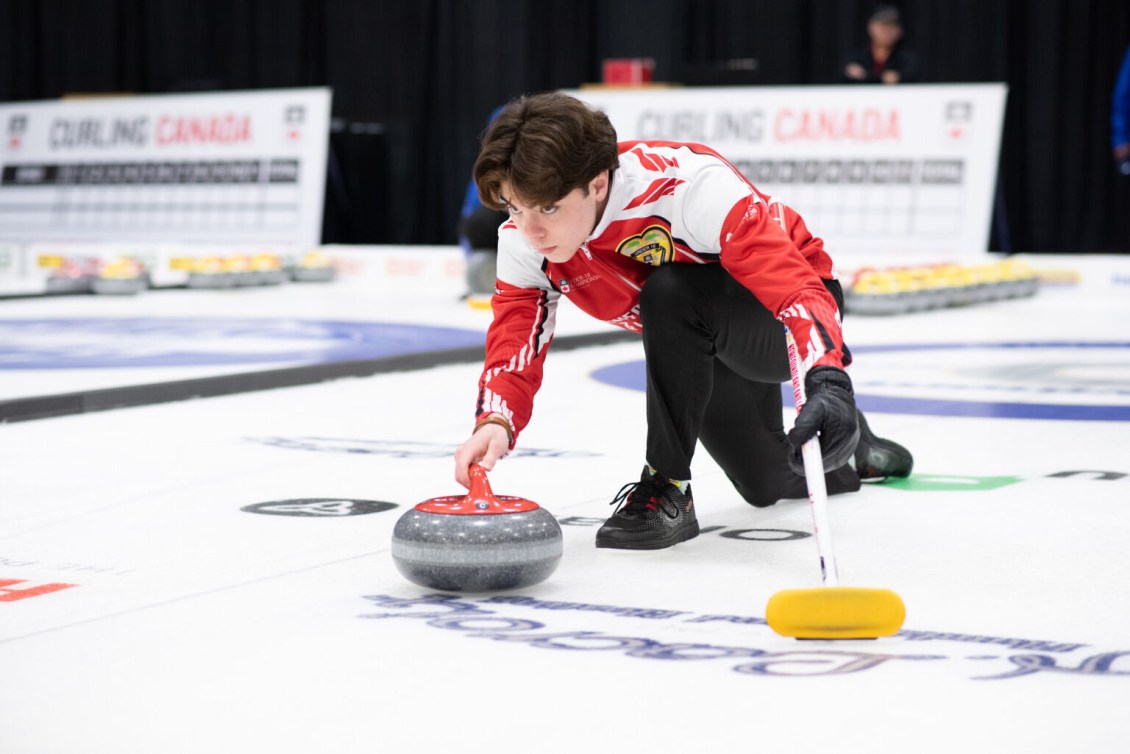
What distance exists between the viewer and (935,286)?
289 inches

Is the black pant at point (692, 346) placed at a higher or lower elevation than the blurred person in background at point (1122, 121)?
lower

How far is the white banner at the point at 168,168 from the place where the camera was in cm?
978

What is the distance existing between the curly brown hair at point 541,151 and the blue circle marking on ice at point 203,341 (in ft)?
9.95

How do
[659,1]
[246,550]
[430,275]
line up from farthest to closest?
[659,1]
[430,275]
[246,550]

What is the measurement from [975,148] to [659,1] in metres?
3.03

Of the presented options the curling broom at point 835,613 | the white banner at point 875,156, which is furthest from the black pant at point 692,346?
the white banner at point 875,156

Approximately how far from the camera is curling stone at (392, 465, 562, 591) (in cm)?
206

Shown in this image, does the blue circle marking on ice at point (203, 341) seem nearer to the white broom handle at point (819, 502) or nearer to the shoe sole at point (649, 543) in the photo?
the shoe sole at point (649, 543)

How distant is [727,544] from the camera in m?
2.49

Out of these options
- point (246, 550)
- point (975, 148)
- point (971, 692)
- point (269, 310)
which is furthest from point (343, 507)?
point (975, 148)

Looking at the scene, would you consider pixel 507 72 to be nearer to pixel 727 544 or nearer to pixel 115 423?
pixel 115 423

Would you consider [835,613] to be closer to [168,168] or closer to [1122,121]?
[1122,121]


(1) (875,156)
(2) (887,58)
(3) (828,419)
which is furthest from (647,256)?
(2) (887,58)

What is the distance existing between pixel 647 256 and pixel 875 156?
6147 millimetres
